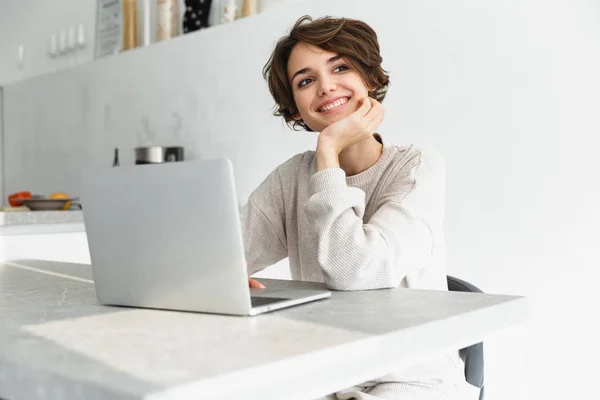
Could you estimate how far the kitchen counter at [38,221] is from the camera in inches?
93.2

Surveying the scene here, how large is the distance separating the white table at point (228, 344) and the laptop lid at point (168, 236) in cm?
3

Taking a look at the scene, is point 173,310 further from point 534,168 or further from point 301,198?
point 534,168

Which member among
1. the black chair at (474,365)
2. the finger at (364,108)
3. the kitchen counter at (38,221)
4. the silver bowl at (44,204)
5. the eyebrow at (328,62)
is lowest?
the black chair at (474,365)

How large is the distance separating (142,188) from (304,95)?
773 mm

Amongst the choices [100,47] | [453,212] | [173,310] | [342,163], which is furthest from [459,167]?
[100,47]

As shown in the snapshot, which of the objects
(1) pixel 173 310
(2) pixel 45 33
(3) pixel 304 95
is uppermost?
(2) pixel 45 33

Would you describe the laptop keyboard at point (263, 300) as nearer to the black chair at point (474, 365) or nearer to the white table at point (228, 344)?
the white table at point (228, 344)

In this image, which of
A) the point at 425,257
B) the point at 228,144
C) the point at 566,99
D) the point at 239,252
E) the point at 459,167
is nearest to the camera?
the point at 239,252

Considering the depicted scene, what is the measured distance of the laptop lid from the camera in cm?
90

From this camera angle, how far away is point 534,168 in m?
2.36

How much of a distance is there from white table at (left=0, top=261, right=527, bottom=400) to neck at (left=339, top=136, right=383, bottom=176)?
1.78 feet

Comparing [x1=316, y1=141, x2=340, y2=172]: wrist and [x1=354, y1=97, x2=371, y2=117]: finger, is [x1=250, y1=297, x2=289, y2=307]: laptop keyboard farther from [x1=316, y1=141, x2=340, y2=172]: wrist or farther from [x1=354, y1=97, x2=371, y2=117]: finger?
[x1=354, y1=97, x2=371, y2=117]: finger

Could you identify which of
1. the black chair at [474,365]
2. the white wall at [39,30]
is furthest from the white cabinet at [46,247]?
the white wall at [39,30]

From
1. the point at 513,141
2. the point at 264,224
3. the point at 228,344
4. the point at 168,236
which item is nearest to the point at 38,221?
the point at 264,224
